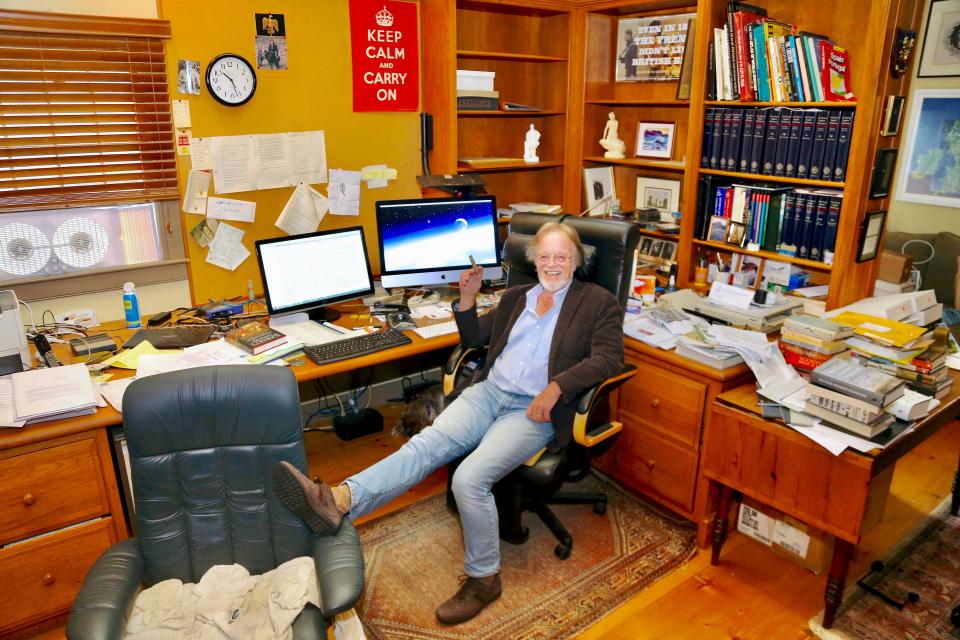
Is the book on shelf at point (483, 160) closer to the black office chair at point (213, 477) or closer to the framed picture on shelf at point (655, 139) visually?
the framed picture on shelf at point (655, 139)

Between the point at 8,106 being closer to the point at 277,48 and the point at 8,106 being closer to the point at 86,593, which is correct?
the point at 277,48

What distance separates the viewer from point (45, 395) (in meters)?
2.11

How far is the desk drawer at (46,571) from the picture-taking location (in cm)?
205

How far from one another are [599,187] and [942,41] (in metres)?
2.07

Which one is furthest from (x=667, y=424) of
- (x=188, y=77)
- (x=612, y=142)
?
(x=188, y=77)

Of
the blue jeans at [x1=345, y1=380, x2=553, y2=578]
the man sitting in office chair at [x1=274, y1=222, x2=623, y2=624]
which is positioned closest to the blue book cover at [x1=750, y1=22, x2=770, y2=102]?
the man sitting in office chair at [x1=274, y1=222, x2=623, y2=624]

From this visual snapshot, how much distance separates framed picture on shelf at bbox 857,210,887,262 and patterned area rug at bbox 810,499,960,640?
1.13 meters

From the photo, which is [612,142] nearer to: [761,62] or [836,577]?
[761,62]

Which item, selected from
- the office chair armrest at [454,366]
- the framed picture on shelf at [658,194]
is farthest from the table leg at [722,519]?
the framed picture on shelf at [658,194]

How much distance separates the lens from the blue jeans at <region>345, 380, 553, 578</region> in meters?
2.26

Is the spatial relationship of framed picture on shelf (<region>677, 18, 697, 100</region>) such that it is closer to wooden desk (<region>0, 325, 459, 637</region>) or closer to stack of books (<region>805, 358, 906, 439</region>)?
stack of books (<region>805, 358, 906, 439</region>)

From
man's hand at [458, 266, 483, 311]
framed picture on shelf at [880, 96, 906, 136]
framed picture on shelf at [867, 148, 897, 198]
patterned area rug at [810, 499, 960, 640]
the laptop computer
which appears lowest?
patterned area rug at [810, 499, 960, 640]

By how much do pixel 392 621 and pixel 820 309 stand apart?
211 centimetres

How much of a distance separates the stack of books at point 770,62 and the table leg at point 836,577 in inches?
67.8
